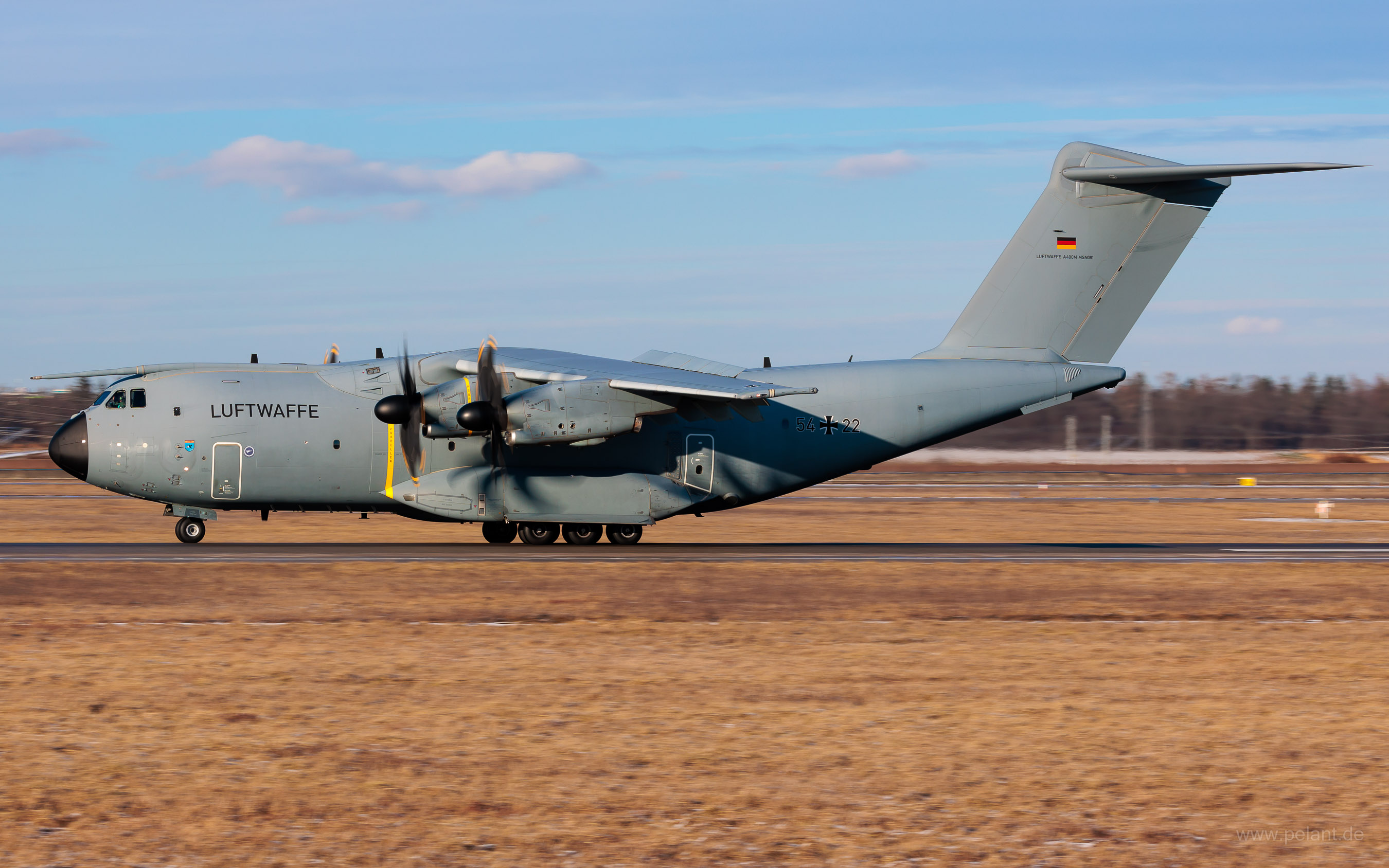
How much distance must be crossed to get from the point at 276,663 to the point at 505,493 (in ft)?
42.8

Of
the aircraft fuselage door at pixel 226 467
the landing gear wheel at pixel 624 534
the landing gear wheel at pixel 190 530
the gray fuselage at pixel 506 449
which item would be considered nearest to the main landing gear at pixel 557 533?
the landing gear wheel at pixel 624 534

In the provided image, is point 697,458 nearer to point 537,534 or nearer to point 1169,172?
point 537,534

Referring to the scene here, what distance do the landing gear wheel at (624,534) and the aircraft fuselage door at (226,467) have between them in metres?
7.88

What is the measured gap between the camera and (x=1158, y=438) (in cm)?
8250

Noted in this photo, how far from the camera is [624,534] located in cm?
2709

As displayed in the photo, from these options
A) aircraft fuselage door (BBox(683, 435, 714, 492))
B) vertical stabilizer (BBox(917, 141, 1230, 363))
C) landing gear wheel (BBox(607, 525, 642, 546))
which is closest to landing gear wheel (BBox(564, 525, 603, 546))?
landing gear wheel (BBox(607, 525, 642, 546))

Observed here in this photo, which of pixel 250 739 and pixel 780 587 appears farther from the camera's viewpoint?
pixel 780 587

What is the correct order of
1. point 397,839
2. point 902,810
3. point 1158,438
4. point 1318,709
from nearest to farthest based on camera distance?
1. point 397,839
2. point 902,810
3. point 1318,709
4. point 1158,438

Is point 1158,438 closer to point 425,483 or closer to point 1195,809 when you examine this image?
point 425,483

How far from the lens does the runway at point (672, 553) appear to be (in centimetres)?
2247

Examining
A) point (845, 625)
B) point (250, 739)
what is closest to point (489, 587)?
point (845, 625)

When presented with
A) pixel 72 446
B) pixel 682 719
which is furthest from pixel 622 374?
pixel 682 719

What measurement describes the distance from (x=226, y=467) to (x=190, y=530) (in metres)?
1.82

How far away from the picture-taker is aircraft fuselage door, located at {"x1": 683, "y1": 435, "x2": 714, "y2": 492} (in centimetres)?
2675
